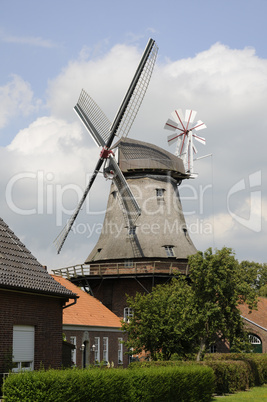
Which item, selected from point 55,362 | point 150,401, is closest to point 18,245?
point 55,362

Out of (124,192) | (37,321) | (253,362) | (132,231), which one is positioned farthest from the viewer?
(132,231)

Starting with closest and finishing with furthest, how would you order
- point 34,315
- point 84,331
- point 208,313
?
point 34,315 < point 208,313 < point 84,331

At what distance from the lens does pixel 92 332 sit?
2975 centimetres

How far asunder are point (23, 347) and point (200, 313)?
10546 mm

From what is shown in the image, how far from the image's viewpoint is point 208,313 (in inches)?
925

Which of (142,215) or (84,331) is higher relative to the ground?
(142,215)

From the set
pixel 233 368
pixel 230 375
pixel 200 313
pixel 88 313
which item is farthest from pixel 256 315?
pixel 230 375

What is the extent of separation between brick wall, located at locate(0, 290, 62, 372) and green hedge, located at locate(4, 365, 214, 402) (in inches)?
106

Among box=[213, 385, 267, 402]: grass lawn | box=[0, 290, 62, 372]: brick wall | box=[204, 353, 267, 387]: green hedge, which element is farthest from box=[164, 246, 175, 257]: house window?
box=[0, 290, 62, 372]: brick wall

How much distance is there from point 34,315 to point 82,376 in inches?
170

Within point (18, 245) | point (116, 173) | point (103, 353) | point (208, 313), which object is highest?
point (116, 173)

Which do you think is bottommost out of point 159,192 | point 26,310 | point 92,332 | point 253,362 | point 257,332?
point 253,362

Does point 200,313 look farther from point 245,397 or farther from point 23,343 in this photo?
point 23,343

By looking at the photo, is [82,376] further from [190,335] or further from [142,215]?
[142,215]
